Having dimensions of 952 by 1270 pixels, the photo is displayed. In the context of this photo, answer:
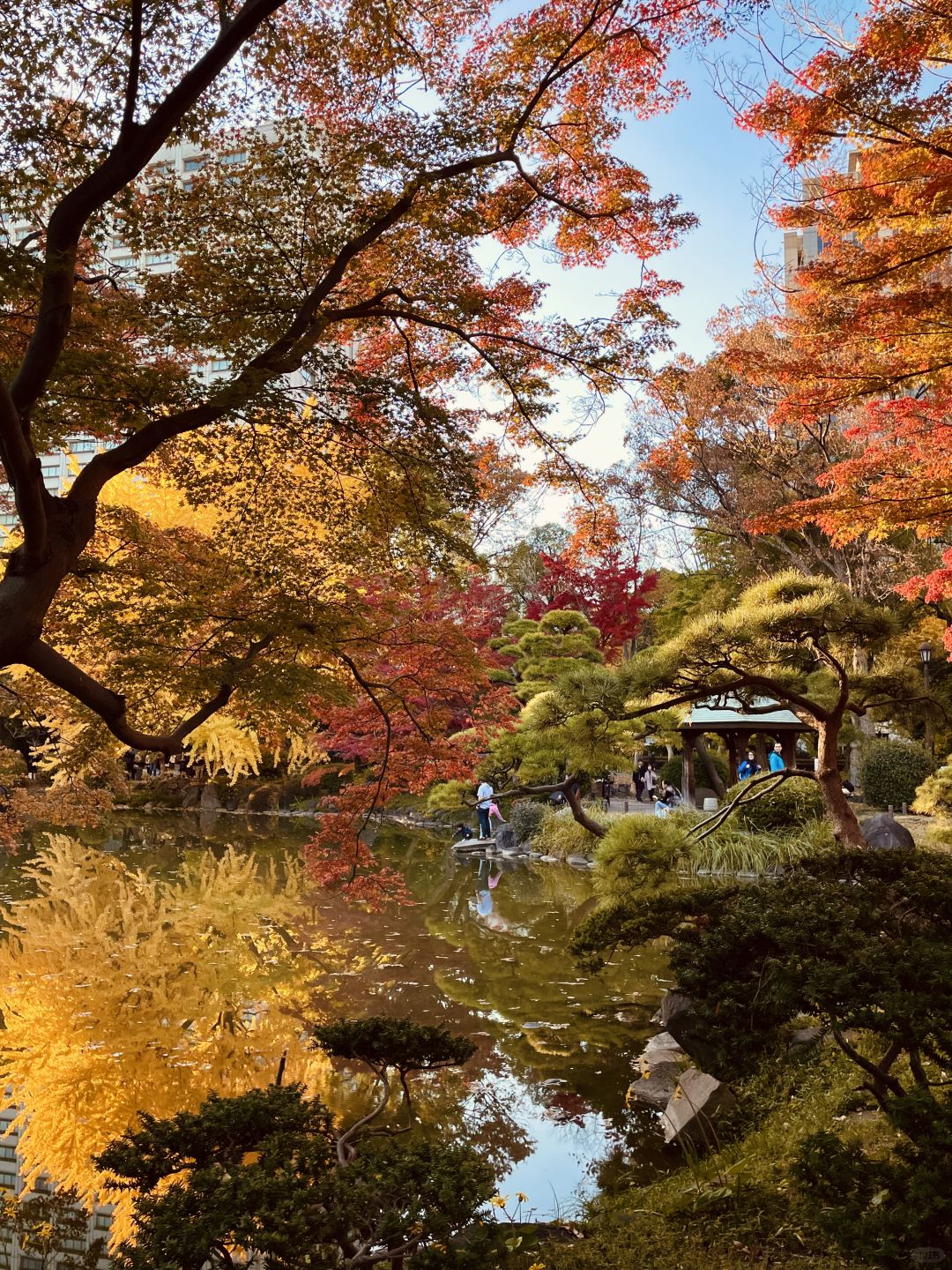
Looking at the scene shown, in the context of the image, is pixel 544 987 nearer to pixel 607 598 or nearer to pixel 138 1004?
pixel 138 1004

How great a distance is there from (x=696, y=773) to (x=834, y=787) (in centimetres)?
1210

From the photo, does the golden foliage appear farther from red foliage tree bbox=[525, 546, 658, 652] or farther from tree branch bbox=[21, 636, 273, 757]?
tree branch bbox=[21, 636, 273, 757]

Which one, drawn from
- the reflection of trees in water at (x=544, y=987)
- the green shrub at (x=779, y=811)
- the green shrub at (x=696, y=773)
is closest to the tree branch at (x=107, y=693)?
the reflection of trees in water at (x=544, y=987)

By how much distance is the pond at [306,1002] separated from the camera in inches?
202

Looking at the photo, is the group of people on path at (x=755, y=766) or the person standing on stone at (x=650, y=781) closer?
the group of people on path at (x=755, y=766)

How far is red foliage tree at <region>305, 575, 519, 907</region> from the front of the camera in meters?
6.25

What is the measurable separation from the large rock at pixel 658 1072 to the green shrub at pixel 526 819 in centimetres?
931

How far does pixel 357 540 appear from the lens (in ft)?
18.3

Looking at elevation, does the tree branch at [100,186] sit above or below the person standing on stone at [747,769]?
below

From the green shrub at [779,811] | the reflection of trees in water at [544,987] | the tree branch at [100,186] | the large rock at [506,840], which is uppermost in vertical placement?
the large rock at [506,840]

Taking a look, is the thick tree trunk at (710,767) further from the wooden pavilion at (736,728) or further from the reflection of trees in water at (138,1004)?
the reflection of trees in water at (138,1004)

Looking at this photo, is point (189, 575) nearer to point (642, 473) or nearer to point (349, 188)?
point (349, 188)

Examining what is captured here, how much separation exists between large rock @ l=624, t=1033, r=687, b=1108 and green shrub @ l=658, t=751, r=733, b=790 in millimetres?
11279

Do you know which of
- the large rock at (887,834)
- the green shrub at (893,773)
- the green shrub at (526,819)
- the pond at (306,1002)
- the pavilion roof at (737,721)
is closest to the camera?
the pond at (306,1002)
